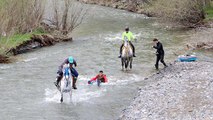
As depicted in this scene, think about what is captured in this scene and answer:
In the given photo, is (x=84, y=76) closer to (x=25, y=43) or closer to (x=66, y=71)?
(x=66, y=71)

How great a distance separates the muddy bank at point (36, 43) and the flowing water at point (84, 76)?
93 cm

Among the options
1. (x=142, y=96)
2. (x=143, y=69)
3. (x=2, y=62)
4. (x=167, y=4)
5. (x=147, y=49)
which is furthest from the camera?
(x=167, y=4)

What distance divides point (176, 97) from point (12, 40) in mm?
18822

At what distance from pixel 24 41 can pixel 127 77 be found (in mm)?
12861

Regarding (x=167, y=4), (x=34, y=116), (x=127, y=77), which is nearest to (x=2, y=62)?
(x=127, y=77)

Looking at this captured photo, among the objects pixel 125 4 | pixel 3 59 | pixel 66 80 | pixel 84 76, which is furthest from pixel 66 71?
pixel 125 4

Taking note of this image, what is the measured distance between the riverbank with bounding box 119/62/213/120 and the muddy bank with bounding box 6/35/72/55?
43.7 feet

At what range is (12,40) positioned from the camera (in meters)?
31.9

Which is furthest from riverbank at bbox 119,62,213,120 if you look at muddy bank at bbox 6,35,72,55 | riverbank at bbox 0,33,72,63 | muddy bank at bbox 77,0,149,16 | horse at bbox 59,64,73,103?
muddy bank at bbox 77,0,149,16

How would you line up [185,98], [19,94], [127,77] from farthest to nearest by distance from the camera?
[127,77]
[19,94]
[185,98]

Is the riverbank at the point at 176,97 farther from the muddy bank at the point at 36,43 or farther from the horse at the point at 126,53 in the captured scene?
the muddy bank at the point at 36,43

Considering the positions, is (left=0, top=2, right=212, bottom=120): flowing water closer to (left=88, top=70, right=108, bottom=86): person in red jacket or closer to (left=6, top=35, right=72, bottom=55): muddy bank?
(left=88, top=70, right=108, bottom=86): person in red jacket

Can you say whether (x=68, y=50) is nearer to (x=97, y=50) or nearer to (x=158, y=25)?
(x=97, y=50)

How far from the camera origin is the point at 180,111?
14.6 m
